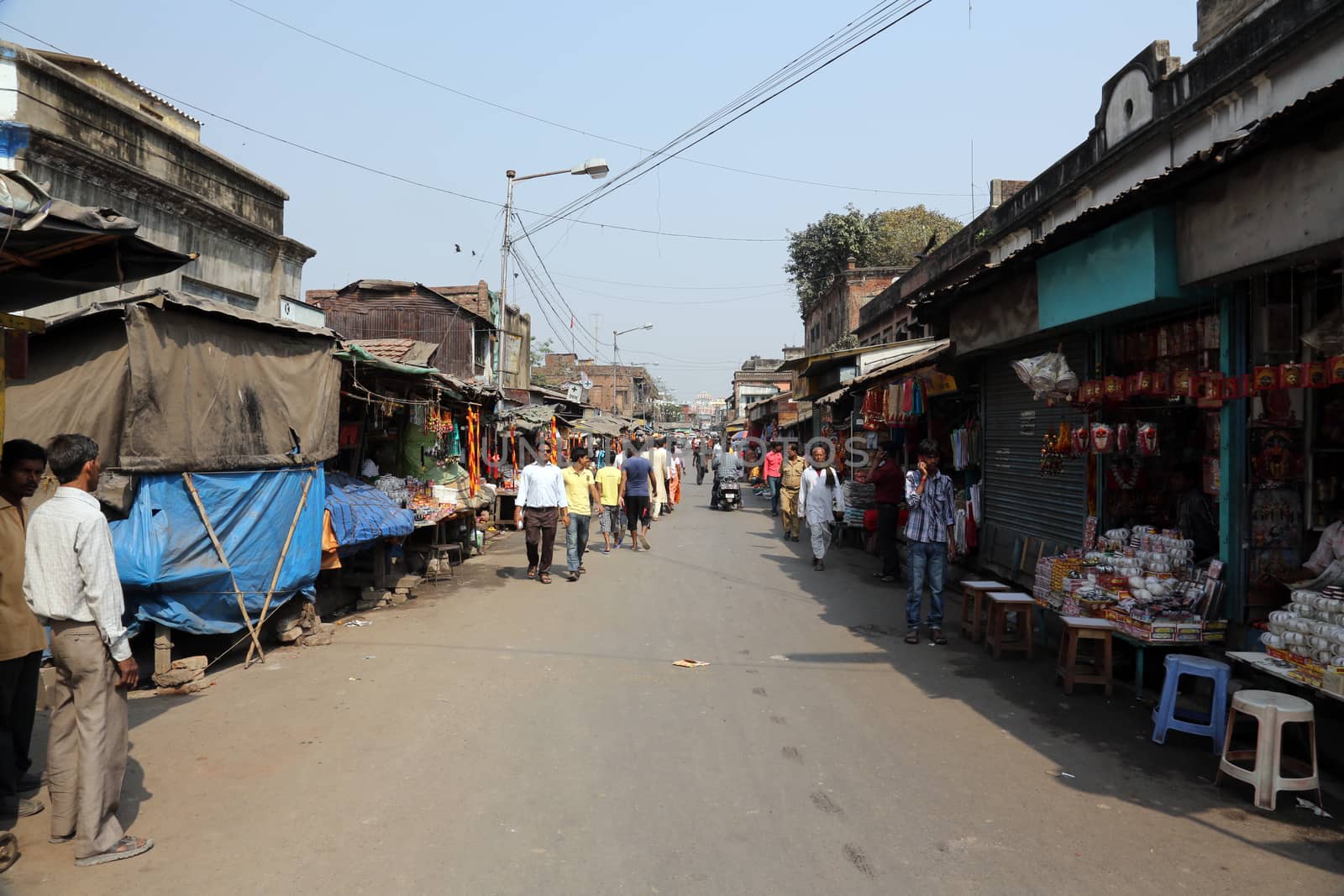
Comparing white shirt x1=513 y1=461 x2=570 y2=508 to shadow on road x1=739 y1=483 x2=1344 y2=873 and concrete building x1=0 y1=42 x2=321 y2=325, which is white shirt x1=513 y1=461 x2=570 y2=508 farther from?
concrete building x1=0 y1=42 x2=321 y2=325

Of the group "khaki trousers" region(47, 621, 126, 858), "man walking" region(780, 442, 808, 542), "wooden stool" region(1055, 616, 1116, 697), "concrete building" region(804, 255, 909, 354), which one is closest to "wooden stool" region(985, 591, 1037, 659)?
"wooden stool" region(1055, 616, 1116, 697)

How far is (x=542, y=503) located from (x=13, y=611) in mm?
7954

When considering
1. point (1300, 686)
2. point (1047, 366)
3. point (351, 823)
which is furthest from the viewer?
point (1047, 366)

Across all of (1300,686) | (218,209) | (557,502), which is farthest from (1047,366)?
(218,209)

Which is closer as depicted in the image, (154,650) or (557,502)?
(154,650)

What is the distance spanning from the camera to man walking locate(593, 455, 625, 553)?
16.0 meters

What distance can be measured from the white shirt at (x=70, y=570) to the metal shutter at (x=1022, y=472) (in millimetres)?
8519

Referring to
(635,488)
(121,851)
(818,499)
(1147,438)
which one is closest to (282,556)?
(121,851)

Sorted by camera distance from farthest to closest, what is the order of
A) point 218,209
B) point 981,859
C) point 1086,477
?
point 218,209, point 1086,477, point 981,859

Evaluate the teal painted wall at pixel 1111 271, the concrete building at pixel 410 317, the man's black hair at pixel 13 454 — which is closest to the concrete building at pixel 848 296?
the concrete building at pixel 410 317

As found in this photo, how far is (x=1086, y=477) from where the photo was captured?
346 inches

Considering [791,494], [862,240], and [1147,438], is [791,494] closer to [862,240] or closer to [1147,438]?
[1147,438]

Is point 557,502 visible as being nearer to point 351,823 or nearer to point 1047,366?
point 1047,366

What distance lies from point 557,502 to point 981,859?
893cm
